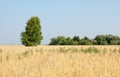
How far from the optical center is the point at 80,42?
63688 millimetres

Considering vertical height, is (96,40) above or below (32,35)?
below

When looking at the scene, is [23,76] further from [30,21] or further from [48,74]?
[30,21]

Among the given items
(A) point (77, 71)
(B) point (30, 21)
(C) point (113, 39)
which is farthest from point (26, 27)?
(A) point (77, 71)

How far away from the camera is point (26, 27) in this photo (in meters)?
46.5

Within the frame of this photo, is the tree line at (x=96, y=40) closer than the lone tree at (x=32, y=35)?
No

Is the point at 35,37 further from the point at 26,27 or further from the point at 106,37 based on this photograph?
the point at 106,37

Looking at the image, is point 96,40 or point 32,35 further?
point 96,40

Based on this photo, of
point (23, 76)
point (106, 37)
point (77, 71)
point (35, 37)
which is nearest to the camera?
point (23, 76)

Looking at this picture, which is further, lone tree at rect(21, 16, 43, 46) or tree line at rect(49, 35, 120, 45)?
tree line at rect(49, 35, 120, 45)

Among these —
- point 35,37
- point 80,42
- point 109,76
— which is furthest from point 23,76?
point 80,42

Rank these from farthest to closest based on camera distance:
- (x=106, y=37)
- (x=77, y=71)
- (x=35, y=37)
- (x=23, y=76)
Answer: (x=106, y=37) → (x=35, y=37) → (x=77, y=71) → (x=23, y=76)

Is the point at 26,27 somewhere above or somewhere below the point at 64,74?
above

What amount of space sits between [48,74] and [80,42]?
58.9 meters

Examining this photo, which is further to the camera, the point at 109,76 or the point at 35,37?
the point at 35,37
